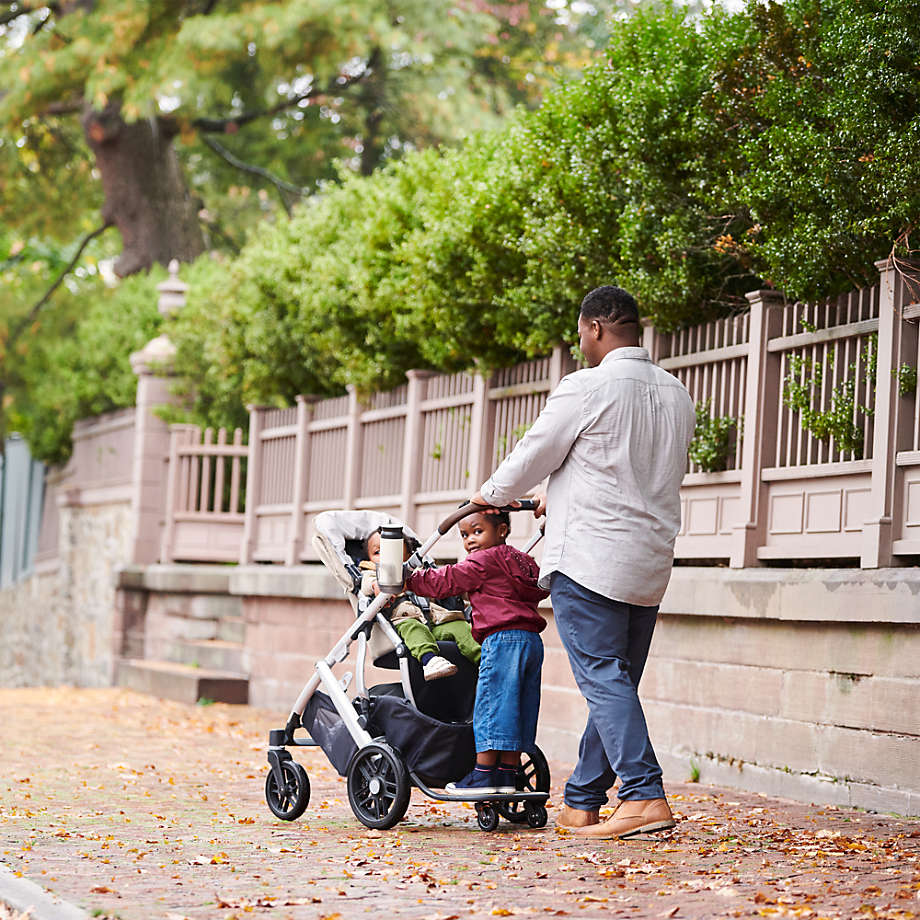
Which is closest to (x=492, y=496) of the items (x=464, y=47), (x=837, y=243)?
(x=837, y=243)

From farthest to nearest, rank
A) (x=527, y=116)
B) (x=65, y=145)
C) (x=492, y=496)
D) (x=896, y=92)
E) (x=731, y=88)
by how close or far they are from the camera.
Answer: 1. (x=65, y=145)
2. (x=527, y=116)
3. (x=731, y=88)
4. (x=896, y=92)
5. (x=492, y=496)

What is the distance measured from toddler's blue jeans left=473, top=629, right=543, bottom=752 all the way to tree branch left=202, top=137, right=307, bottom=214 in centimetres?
1942

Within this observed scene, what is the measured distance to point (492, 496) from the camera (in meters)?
5.86

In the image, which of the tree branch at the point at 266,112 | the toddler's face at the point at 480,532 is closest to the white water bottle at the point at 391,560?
the toddler's face at the point at 480,532

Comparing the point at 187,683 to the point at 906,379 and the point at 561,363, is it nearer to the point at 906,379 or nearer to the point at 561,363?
the point at 561,363

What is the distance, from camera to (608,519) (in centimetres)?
572

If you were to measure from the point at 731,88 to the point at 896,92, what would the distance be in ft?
4.49

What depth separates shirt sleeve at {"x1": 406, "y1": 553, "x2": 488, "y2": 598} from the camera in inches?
242

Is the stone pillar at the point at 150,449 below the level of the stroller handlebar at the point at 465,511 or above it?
above

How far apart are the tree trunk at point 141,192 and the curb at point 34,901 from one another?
18761 millimetres

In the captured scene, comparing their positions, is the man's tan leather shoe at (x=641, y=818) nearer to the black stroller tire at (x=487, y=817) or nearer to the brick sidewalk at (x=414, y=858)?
the brick sidewalk at (x=414, y=858)

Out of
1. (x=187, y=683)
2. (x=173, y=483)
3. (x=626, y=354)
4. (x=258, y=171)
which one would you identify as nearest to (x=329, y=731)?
(x=626, y=354)

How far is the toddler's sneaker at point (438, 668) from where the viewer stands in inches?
245

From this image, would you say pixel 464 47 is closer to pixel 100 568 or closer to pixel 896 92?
pixel 100 568
